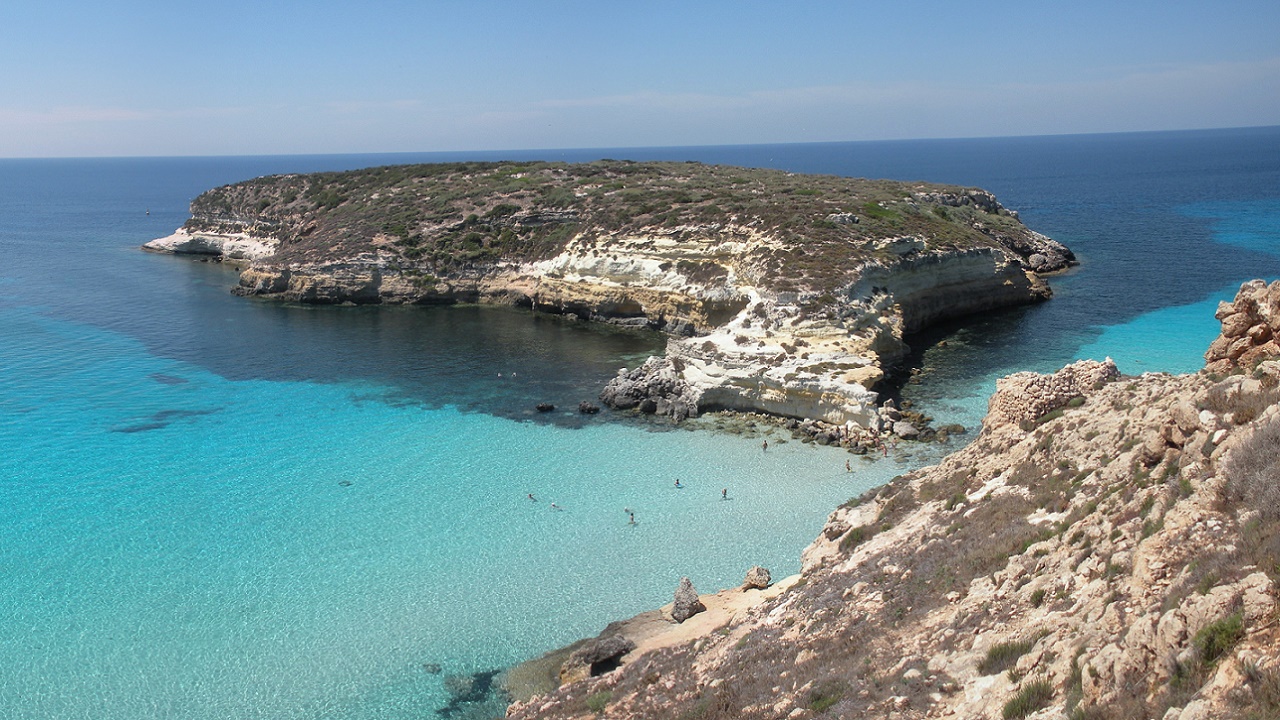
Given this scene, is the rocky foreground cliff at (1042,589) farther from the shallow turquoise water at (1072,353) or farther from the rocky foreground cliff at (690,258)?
the shallow turquoise water at (1072,353)

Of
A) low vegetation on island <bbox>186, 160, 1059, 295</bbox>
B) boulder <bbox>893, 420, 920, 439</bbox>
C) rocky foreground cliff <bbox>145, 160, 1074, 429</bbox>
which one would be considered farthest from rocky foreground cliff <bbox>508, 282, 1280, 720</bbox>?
low vegetation on island <bbox>186, 160, 1059, 295</bbox>

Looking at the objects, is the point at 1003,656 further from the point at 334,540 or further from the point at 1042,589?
the point at 334,540

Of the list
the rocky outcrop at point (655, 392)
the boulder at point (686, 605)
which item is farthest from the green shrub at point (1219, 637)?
the rocky outcrop at point (655, 392)

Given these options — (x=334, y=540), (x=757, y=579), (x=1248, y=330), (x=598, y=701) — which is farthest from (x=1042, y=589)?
(x=334, y=540)

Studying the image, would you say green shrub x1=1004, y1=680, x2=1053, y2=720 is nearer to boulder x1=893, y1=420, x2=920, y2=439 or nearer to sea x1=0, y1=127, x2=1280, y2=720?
sea x1=0, y1=127, x2=1280, y2=720

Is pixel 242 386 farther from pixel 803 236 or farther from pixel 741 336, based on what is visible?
pixel 803 236

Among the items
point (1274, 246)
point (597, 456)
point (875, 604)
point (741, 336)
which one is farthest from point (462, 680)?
point (1274, 246)
